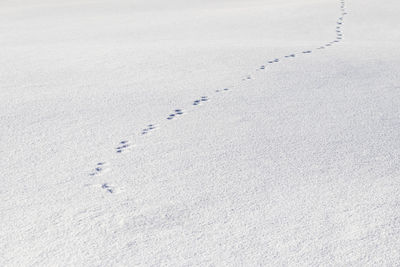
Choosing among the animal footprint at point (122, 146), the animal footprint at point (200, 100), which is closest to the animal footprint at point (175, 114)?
the animal footprint at point (200, 100)

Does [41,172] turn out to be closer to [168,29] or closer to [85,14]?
[168,29]

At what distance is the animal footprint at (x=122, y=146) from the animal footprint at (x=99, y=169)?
0.76 ft

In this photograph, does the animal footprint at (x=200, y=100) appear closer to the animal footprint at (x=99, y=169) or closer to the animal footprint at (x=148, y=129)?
the animal footprint at (x=148, y=129)

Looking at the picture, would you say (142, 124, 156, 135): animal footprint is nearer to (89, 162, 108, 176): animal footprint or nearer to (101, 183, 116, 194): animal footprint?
(89, 162, 108, 176): animal footprint

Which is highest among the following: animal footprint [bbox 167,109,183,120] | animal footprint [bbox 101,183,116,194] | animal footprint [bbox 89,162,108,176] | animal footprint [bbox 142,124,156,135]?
animal footprint [bbox 101,183,116,194]

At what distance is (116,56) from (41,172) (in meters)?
3.13

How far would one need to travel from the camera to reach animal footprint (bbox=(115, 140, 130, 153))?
12.5 ft

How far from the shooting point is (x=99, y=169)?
3.52 m

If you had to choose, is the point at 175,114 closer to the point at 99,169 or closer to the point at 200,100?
the point at 200,100

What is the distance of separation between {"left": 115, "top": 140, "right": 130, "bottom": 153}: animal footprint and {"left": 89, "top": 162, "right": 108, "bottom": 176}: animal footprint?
230mm

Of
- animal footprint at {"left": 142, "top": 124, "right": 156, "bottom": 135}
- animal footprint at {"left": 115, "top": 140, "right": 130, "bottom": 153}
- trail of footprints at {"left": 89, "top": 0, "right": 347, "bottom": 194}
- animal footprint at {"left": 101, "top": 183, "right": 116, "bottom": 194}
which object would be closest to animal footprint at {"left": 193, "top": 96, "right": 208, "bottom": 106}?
trail of footprints at {"left": 89, "top": 0, "right": 347, "bottom": 194}

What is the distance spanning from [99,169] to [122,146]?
40 centimetres

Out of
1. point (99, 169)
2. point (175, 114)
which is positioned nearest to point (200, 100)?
point (175, 114)

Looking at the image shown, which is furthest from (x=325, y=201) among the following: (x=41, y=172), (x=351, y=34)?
(x=351, y=34)
